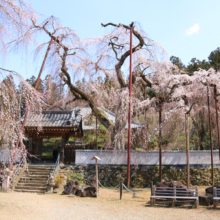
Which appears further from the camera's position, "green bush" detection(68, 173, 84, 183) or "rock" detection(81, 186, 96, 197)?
"green bush" detection(68, 173, 84, 183)

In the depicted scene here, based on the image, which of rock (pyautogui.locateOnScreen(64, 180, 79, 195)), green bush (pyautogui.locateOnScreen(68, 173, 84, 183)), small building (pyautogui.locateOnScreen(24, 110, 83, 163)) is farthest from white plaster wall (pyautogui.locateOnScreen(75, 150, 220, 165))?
rock (pyautogui.locateOnScreen(64, 180, 79, 195))

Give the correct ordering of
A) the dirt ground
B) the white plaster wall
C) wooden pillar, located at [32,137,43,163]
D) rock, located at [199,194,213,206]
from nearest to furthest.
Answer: the dirt ground → rock, located at [199,194,213,206] → the white plaster wall → wooden pillar, located at [32,137,43,163]

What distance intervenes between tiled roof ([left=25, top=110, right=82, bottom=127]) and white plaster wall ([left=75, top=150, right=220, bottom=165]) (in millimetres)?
1900

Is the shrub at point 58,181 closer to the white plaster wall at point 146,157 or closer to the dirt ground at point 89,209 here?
the dirt ground at point 89,209

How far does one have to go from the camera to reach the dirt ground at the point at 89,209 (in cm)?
789

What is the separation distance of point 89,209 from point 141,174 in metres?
6.25

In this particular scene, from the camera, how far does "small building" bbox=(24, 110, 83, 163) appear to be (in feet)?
50.3

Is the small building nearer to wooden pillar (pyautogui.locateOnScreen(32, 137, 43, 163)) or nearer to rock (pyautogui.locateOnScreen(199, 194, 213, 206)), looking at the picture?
wooden pillar (pyautogui.locateOnScreen(32, 137, 43, 163))

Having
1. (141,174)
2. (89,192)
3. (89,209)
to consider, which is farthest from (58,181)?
(141,174)

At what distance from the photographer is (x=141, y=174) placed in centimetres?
1469

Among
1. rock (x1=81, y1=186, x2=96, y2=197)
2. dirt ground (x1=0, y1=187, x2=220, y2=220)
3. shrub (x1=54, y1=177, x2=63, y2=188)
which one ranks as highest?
shrub (x1=54, y1=177, x2=63, y2=188)

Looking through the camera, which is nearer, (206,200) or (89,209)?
(89,209)

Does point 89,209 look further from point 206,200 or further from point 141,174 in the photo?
point 141,174

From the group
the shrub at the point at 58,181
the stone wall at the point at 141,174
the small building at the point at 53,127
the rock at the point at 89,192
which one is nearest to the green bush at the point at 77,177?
the stone wall at the point at 141,174
